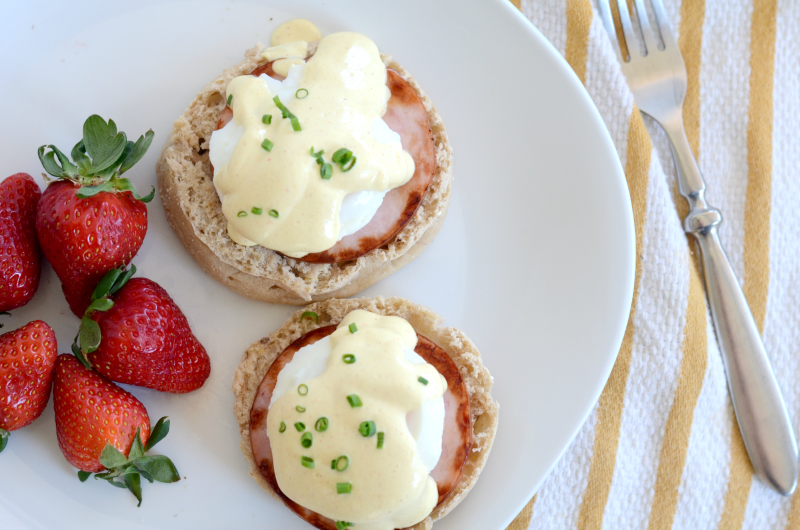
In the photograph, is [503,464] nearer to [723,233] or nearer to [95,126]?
[723,233]

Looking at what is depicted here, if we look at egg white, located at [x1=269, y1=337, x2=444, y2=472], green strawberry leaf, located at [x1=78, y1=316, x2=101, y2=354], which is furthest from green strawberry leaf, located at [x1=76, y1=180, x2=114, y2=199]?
egg white, located at [x1=269, y1=337, x2=444, y2=472]

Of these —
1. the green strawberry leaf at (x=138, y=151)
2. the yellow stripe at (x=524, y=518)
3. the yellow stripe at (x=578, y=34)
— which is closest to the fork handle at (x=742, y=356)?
the yellow stripe at (x=578, y=34)

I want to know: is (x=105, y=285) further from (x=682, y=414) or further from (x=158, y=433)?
(x=682, y=414)

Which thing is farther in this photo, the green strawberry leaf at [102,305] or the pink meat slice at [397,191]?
the pink meat slice at [397,191]

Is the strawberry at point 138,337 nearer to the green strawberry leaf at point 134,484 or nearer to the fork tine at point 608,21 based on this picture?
the green strawberry leaf at point 134,484

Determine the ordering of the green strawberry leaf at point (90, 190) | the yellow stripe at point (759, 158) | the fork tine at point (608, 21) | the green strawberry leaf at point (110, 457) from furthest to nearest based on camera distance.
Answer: the yellow stripe at point (759, 158), the fork tine at point (608, 21), the green strawberry leaf at point (110, 457), the green strawberry leaf at point (90, 190)

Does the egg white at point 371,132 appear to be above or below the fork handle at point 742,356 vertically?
above

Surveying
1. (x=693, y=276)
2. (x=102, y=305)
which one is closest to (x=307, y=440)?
(x=102, y=305)

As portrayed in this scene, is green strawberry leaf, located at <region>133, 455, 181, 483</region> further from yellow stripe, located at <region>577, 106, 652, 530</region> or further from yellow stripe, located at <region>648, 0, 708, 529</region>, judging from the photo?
yellow stripe, located at <region>648, 0, 708, 529</region>
